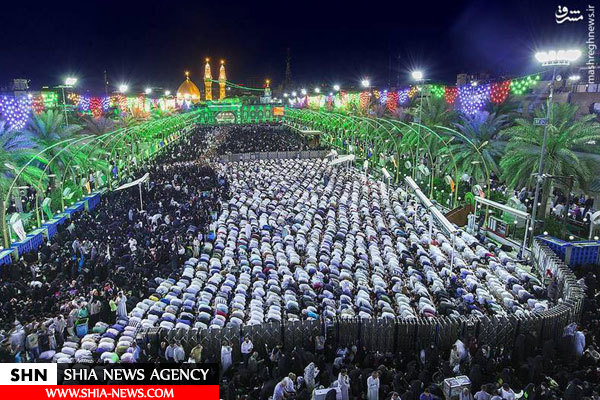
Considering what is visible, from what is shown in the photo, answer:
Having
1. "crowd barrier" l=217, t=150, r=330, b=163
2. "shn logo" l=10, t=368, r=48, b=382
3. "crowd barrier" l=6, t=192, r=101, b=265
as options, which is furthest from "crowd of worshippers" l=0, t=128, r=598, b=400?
"crowd barrier" l=217, t=150, r=330, b=163

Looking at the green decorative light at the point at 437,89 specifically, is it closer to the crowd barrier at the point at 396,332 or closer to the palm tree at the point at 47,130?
the palm tree at the point at 47,130

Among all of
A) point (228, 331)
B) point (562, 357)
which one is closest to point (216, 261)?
point (228, 331)

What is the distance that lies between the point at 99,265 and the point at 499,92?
32.7m

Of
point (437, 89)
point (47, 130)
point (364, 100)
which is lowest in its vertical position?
point (47, 130)

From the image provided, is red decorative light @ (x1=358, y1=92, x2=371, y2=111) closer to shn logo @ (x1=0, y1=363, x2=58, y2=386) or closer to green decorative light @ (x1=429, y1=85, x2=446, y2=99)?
green decorative light @ (x1=429, y1=85, x2=446, y2=99)

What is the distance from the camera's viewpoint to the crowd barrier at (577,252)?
674 inches

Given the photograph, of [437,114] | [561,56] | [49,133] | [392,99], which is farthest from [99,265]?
[392,99]

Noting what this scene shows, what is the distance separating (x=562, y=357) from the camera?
450 inches

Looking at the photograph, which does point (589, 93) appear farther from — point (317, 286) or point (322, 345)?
point (322, 345)

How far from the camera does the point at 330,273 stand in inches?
615

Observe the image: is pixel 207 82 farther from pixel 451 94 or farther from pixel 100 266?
pixel 100 266

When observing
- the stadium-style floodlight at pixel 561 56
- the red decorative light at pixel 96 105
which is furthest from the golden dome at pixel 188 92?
the stadium-style floodlight at pixel 561 56

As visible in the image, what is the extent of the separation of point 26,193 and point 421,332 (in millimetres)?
24968

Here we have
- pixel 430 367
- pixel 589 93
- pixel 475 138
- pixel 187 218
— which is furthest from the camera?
pixel 589 93
